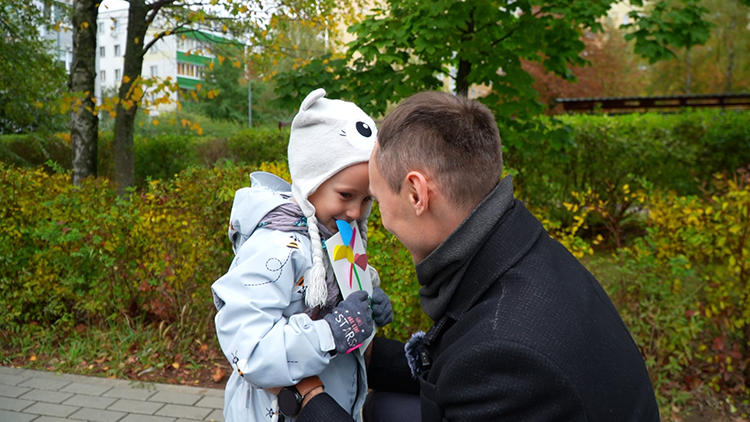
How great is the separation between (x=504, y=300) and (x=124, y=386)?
3457 millimetres

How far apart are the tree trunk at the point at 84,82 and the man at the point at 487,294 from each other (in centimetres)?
714

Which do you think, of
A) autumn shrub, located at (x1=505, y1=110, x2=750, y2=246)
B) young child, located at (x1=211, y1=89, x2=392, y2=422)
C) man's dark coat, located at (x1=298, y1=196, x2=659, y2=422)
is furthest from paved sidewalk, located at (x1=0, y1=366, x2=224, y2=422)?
autumn shrub, located at (x1=505, y1=110, x2=750, y2=246)

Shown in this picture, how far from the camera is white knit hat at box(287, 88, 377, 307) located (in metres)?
1.98

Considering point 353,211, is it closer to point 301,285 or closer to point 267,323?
point 301,285

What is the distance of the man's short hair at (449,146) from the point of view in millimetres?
1447

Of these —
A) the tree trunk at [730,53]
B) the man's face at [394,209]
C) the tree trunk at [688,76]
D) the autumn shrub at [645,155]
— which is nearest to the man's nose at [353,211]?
the man's face at [394,209]

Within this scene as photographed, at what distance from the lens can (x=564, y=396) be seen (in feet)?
3.94

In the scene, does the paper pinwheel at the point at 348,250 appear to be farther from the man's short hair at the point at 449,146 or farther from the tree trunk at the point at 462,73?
the tree trunk at the point at 462,73

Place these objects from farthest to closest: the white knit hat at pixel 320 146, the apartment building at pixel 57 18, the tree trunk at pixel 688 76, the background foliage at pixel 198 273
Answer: the tree trunk at pixel 688 76, the apartment building at pixel 57 18, the background foliage at pixel 198 273, the white knit hat at pixel 320 146

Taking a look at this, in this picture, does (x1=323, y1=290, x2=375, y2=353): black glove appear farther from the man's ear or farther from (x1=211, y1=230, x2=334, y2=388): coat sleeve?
the man's ear

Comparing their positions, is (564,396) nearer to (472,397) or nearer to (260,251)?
(472,397)

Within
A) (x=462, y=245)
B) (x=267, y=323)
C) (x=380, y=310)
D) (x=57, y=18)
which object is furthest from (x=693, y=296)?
(x=57, y=18)

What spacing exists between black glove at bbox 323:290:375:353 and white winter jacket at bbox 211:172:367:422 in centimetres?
3

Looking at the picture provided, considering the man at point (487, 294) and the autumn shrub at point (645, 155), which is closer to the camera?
the man at point (487, 294)
